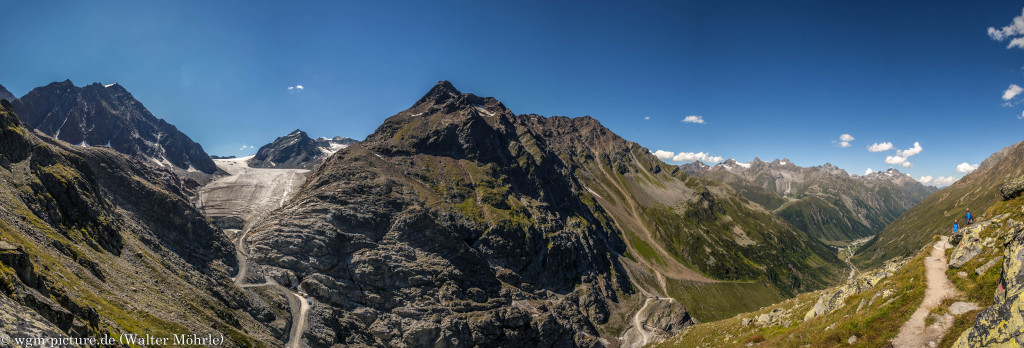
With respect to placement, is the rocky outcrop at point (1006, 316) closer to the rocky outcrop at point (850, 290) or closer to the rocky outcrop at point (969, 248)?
the rocky outcrop at point (969, 248)

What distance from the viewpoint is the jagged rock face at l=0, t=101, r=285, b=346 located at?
35.7 m

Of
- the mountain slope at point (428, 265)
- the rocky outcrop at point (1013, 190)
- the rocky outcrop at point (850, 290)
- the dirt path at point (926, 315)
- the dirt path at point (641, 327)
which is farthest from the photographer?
the dirt path at point (641, 327)

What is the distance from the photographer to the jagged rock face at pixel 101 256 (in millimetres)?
35656

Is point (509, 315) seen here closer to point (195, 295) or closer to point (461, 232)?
point (461, 232)

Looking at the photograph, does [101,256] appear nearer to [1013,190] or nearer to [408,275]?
[408,275]

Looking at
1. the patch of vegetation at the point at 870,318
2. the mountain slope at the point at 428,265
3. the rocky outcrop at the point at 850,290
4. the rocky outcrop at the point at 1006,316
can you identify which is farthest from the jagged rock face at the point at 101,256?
the rocky outcrop at the point at 850,290

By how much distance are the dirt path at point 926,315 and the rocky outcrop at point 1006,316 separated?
4979 millimetres

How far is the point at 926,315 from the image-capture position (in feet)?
78.7

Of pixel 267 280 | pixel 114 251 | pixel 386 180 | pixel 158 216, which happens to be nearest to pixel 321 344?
pixel 267 280

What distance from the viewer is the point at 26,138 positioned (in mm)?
69938

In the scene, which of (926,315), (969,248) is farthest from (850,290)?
(926,315)

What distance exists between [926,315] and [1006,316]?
10123mm

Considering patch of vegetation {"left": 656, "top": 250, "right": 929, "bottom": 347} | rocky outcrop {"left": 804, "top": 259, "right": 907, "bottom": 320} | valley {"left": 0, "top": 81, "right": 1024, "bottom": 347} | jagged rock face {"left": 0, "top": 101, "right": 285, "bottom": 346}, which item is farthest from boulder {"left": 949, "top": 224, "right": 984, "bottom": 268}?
jagged rock face {"left": 0, "top": 101, "right": 285, "bottom": 346}

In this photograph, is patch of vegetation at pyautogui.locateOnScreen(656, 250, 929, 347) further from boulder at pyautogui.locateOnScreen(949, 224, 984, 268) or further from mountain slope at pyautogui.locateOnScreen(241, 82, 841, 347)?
mountain slope at pyautogui.locateOnScreen(241, 82, 841, 347)
